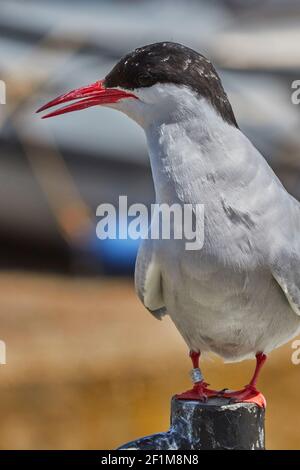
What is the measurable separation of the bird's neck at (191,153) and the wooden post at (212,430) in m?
0.31

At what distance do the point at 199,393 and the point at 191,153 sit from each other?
38 centimetres

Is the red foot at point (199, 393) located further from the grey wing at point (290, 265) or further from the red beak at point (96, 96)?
the red beak at point (96, 96)

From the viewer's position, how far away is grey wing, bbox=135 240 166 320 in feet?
4.49

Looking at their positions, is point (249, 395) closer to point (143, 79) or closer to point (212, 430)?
point (212, 430)

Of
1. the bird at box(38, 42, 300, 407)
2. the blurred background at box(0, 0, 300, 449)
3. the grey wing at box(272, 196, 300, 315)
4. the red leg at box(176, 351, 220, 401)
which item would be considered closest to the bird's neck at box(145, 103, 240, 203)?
the bird at box(38, 42, 300, 407)

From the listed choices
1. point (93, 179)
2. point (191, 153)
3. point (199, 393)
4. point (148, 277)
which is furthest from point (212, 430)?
point (93, 179)

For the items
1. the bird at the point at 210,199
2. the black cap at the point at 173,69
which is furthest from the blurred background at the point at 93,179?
the black cap at the point at 173,69

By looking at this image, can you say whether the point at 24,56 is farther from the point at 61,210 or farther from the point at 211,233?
the point at 211,233

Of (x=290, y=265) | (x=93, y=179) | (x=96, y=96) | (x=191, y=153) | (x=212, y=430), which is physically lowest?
(x=212, y=430)

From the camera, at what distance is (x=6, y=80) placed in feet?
12.2

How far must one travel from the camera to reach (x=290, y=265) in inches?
52.3

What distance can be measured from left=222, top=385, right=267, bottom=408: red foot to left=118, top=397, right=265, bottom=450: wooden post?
0.03m

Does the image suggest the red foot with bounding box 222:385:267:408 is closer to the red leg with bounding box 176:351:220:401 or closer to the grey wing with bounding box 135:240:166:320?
the red leg with bounding box 176:351:220:401

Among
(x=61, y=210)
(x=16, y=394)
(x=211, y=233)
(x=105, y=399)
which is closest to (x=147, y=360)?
(x=105, y=399)
